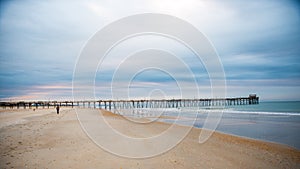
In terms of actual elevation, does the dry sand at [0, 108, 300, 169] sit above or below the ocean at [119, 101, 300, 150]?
above

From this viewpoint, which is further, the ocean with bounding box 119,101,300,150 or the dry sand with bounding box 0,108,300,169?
the ocean with bounding box 119,101,300,150

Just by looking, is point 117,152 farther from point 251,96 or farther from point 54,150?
point 251,96

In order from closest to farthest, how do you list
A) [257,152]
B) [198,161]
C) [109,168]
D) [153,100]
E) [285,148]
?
[109,168]
[198,161]
[257,152]
[285,148]
[153,100]

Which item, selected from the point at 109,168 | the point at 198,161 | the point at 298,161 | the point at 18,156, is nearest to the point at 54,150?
the point at 18,156

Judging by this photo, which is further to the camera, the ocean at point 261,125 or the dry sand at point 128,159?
the ocean at point 261,125

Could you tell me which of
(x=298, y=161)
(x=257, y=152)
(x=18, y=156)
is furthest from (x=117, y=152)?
(x=298, y=161)

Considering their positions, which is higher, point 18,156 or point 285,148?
point 18,156

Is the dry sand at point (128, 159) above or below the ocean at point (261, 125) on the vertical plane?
above

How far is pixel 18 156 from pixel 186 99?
4223 inches

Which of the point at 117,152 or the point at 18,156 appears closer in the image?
the point at 18,156

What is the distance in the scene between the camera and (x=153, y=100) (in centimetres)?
11281

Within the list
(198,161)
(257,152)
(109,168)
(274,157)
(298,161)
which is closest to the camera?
(109,168)

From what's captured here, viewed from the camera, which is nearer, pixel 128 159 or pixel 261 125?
pixel 128 159

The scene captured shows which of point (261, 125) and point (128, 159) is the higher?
point (128, 159)
